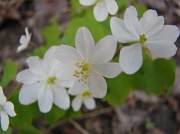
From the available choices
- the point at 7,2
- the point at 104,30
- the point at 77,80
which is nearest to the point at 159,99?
the point at 104,30

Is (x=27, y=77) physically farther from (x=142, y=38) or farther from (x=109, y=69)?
(x=142, y=38)

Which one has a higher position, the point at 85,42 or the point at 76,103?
the point at 85,42

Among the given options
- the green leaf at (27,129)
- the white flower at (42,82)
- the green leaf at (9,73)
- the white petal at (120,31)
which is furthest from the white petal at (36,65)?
the white petal at (120,31)

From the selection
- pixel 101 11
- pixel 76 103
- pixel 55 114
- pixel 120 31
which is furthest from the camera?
pixel 76 103

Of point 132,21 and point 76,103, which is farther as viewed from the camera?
point 76,103

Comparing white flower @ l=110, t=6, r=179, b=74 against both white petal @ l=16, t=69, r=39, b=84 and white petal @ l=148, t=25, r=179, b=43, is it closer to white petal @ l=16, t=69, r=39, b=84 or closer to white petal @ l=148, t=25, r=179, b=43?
white petal @ l=148, t=25, r=179, b=43

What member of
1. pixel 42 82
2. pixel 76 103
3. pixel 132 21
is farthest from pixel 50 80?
pixel 132 21
